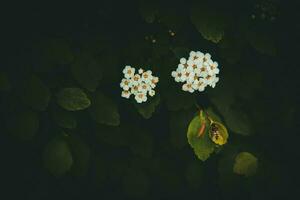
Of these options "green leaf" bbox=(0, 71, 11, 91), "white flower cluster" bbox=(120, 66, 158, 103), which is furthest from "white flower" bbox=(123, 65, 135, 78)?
"green leaf" bbox=(0, 71, 11, 91)

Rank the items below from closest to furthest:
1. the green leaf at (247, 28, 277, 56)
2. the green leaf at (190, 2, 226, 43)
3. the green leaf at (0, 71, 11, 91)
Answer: the green leaf at (0, 71, 11, 91)
the green leaf at (190, 2, 226, 43)
the green leaf at (247, 28, 277, 56)

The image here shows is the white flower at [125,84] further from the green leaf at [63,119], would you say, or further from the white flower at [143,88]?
the green leaf at [63,119]

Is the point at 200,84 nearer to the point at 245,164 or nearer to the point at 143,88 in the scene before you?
the point at 143,88

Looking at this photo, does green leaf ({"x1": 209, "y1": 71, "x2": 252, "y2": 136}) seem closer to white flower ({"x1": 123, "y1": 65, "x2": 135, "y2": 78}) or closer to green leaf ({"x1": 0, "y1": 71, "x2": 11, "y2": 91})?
white flower ({"x1": 123, "y1": 65, "x2": 135, "y2": 78})

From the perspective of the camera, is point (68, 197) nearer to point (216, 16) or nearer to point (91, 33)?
point (91, 33)

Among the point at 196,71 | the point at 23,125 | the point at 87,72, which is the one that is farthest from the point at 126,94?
the point at 23,125

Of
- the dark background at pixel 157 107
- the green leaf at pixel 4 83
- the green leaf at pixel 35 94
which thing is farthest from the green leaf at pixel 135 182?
the green leaf at pixel 4 83
